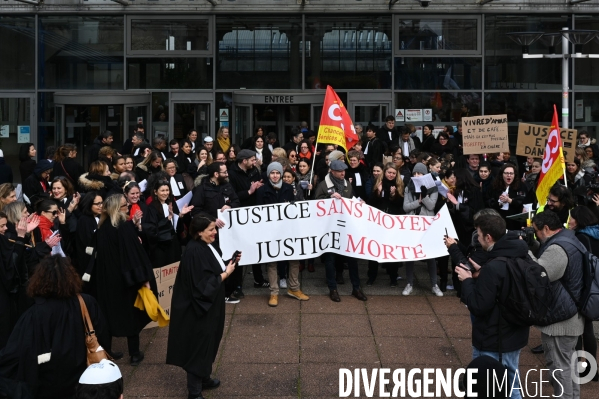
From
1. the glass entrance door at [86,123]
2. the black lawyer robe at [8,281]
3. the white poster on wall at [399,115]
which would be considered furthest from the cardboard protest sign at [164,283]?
the white poster on wall at [399,115]

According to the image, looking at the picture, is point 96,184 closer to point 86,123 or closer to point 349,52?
point 86,123

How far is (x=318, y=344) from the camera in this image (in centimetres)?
942

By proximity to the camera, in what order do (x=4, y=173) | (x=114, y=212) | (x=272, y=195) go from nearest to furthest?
(x=114, y=212), (x=272, y=195), (x=4, y=173)

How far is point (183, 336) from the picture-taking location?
24.9 feet

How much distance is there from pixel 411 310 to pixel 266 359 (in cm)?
267

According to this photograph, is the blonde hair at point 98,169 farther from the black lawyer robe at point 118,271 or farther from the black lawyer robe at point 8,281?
the black lawyer robe at point 8,281

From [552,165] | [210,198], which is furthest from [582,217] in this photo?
[210,198]

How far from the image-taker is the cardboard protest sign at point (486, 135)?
562 inches

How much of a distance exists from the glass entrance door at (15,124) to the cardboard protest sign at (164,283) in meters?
12.1

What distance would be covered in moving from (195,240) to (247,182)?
4.60 m

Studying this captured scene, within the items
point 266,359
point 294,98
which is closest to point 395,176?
point 266,359

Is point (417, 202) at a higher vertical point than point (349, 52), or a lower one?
lower

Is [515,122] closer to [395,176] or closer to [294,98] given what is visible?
[294,98]

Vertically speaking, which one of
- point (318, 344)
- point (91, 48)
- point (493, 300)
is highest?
point (91, 48)
